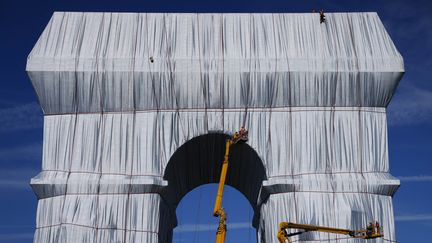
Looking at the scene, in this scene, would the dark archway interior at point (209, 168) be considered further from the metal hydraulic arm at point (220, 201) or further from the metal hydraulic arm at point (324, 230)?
the metal hydraulic arm at point (324, 230)

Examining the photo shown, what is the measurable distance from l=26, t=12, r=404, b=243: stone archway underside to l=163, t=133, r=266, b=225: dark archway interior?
468mm

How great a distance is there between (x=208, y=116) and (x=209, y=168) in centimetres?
560

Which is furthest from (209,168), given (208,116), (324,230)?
(324,230)

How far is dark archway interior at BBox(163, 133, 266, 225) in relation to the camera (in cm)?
3066

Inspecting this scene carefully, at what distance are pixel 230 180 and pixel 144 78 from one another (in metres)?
9.17

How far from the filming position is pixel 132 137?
2964 centimetres

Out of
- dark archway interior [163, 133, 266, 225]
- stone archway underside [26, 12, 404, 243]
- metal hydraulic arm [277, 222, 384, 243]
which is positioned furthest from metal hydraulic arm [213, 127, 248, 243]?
metal hydraulic arm [277, 222, 384, 243]

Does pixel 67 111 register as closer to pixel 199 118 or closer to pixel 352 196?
pixel 199 118

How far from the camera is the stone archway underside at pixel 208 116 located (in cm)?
2892

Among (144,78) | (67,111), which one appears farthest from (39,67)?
(144,78)

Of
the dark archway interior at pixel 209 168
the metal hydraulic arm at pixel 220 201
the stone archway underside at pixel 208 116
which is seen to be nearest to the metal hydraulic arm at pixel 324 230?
the stone archway underside at pixel 208 116

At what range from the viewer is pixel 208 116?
29984 millimetres

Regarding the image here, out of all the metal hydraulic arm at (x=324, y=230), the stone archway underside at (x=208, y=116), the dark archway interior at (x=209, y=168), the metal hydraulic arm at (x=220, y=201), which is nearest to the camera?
the metal hydraulic arm at (x=324, y=230)

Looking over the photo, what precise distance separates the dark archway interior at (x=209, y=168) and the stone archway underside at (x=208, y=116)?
0.47 metres
